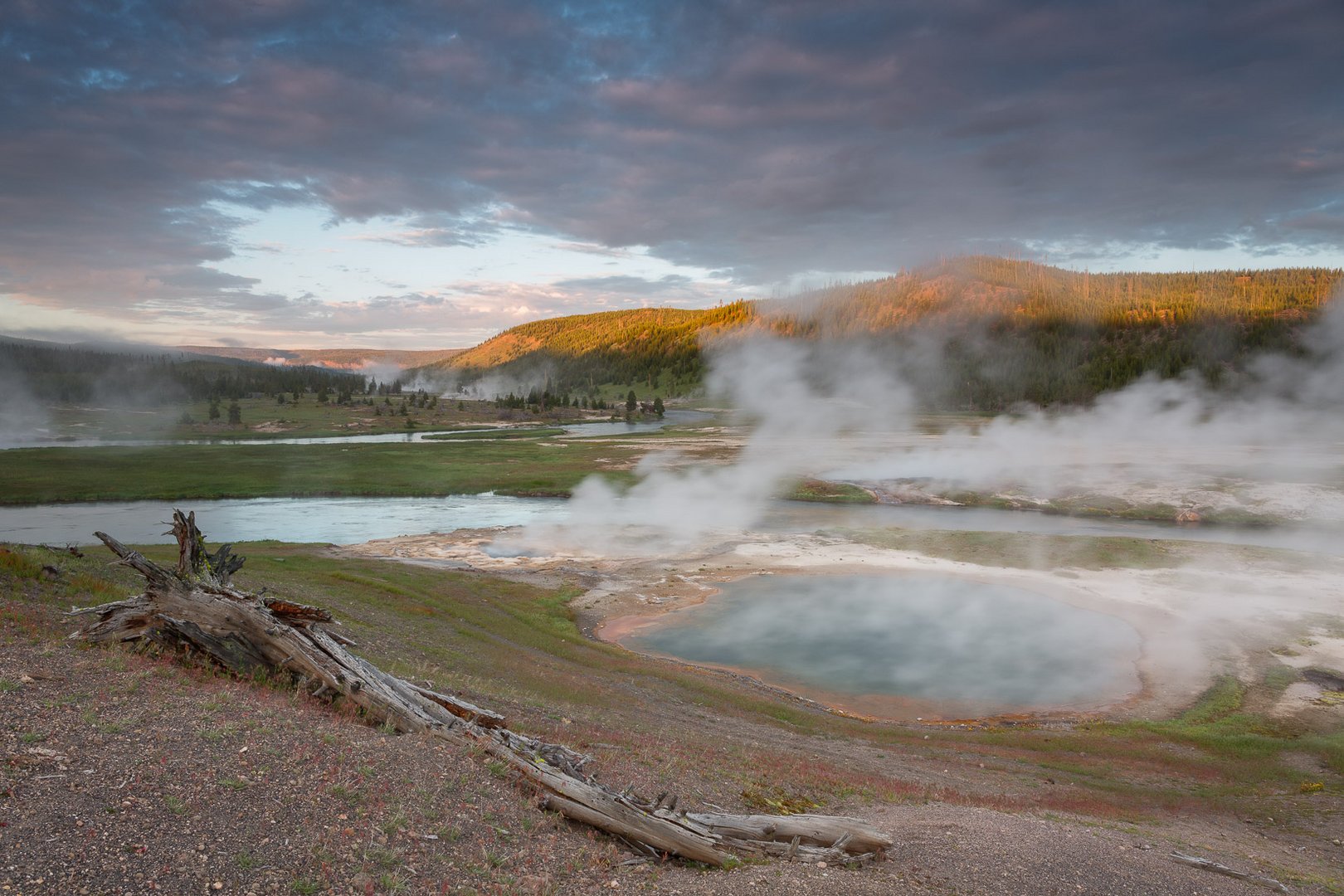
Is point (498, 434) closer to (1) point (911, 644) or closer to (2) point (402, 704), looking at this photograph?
(1) point (911, 644)

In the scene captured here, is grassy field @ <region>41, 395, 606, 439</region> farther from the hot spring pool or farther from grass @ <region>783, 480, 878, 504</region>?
the hot spring pool

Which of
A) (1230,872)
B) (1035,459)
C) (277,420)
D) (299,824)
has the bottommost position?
(1230,872)

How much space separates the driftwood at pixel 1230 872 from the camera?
1181 cm

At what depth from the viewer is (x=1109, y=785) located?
1927cm

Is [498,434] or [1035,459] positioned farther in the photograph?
[498,434]

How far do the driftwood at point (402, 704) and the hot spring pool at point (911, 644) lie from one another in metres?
16.5

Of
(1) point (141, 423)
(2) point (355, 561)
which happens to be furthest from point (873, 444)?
(1) point (141, 423)

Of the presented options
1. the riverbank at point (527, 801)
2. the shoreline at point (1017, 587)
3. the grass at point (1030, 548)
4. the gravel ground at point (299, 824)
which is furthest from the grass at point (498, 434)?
the gravel ground at point (299, 824)

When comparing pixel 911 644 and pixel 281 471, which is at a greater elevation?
pixel 281 471

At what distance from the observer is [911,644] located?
3216 cm

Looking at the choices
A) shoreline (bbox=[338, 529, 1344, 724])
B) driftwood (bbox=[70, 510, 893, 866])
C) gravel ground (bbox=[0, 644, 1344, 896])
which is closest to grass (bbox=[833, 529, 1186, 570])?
shoreline (bbox=[338, 529, 1344, 724])

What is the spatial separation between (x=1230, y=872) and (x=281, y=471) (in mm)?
89732

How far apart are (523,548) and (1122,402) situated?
13520cm

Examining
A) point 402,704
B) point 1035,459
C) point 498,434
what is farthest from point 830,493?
point 498,434
